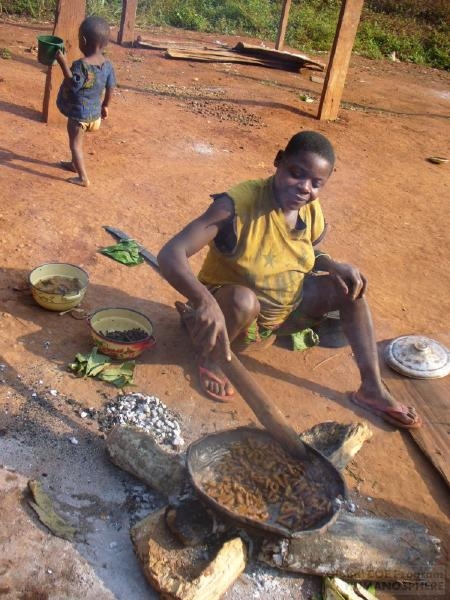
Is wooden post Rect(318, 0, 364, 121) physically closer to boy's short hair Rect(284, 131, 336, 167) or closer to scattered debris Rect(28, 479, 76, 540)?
boy's short hair Rect(284, 131, 336, 167)

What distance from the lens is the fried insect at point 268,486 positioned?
258cm

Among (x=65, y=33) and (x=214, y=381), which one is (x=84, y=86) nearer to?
(x=65, y=33)

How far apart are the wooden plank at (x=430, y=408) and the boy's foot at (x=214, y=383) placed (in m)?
1.06

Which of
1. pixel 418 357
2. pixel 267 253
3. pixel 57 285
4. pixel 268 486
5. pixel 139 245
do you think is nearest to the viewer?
pixel 268 486

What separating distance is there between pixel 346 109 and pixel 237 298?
23.2 ft

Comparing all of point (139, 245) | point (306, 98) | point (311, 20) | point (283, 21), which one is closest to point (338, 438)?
point (139, 245)

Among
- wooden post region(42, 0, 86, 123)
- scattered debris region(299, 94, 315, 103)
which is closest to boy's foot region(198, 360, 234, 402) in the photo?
wooden post region(42, 0, 86, 123)

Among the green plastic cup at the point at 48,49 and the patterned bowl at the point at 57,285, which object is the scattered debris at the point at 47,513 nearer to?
the patterned bowl at the point at 57,285

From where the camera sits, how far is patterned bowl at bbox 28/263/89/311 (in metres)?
3.77

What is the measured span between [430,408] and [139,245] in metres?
2.32

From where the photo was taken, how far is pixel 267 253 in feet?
11.3

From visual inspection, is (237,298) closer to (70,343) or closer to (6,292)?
(70,343)

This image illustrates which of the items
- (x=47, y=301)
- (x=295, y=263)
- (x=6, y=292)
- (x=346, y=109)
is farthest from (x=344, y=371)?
(x=346, y=109)

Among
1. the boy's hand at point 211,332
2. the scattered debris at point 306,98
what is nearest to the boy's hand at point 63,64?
the boy's hand at point 211,332
